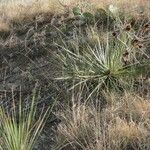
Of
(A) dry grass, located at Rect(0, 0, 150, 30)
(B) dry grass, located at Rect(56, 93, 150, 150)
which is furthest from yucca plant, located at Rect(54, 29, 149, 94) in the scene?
(A) dry grass, located at Rect(0, 0, 150, 30)

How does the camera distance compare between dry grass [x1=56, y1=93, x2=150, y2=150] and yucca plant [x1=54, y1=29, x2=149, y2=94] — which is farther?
yucca plant [x1=54, y1=29, x2=149, y2=94]

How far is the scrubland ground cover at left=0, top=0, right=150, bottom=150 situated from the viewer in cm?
353

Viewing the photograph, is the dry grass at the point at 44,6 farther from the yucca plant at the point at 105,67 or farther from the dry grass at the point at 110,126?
the dry grass at the point at 110,126

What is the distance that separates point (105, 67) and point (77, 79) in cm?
29

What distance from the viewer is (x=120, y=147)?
3.47 m

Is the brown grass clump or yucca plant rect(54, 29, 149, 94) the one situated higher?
yucca plant rect(54, 29, 149, 94)

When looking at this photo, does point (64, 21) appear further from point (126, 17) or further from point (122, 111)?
point (122, 111)

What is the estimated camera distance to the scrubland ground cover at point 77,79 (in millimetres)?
3525

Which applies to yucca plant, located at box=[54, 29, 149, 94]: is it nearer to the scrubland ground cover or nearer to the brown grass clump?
the scrubland ground cover

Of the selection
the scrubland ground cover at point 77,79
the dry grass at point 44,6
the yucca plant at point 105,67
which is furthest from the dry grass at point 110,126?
the dry grass at point 44,6

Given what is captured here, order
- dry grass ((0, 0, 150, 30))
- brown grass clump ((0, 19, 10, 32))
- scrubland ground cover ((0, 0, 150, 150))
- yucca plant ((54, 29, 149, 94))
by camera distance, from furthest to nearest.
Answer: brown grass clump ((0, 19, 10, 32)) → dry grass ((0, 0, 150, 30)) → yucca plant ((54, 29, 149, 94)) → scrubland ground cover ((0, 0, 150, 150))

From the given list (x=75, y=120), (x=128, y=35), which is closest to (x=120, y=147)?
(x=75, y=120)

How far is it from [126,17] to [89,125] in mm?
2042

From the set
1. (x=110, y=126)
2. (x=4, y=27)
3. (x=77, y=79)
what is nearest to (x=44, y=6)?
(x=4, y=27)
